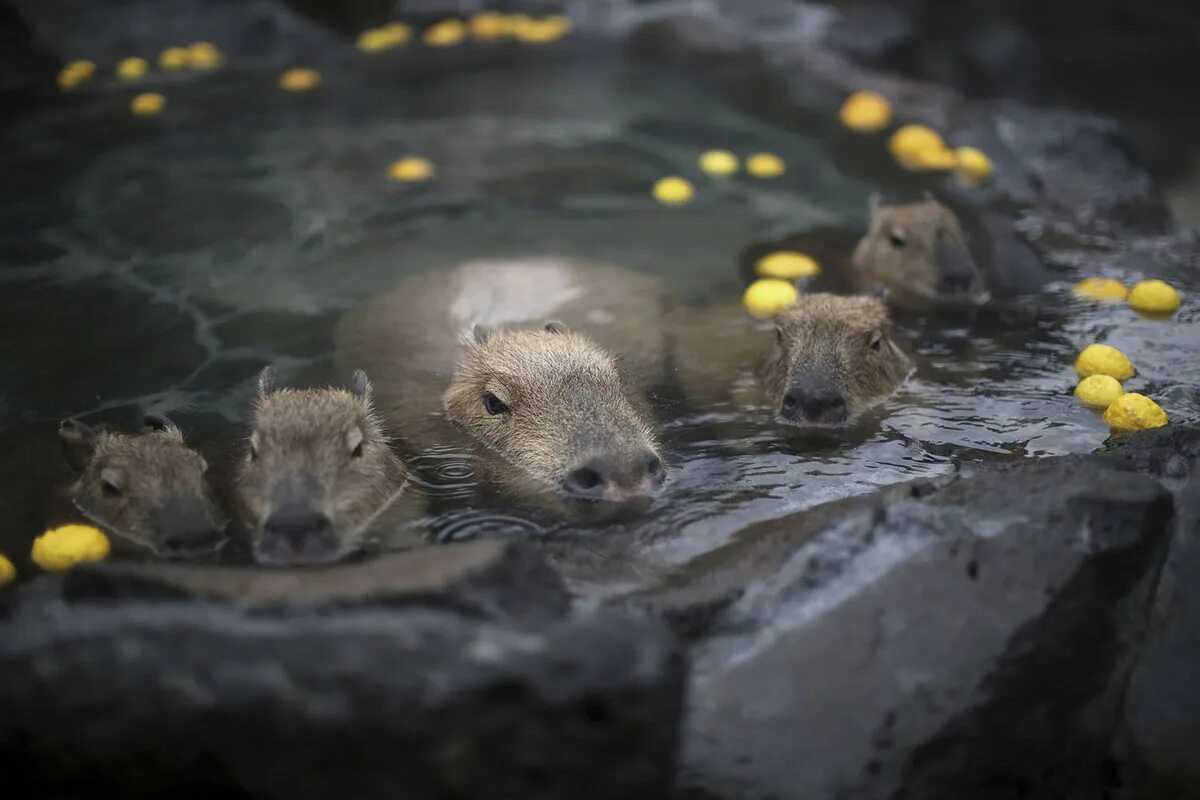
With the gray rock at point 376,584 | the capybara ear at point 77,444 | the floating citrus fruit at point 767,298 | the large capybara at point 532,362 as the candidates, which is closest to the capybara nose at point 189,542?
the gray rock at point 376,584

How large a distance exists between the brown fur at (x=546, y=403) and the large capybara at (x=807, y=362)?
688 mm

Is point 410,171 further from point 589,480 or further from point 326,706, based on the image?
point 326,706

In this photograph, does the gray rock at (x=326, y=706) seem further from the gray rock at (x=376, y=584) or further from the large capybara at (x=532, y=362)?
the large capybara at (x=532, y=362)

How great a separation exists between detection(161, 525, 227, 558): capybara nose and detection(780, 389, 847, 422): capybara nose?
2389 mm

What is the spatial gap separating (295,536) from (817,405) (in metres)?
2.24

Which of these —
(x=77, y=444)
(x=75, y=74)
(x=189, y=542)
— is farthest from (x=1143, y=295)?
(x=75, y=74)

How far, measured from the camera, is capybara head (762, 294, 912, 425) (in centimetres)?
476

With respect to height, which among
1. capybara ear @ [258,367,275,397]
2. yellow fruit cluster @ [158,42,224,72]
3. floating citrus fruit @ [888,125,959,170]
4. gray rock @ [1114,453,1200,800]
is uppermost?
yellow fruit cluster @ [158,42,224,72]

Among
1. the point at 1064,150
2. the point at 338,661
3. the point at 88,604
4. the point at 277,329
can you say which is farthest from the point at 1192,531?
the point at 1064,150

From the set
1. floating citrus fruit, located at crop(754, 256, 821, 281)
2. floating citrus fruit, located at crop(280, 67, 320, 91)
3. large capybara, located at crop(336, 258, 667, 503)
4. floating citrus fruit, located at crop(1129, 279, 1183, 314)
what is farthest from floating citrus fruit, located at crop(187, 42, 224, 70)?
floating citrus fruit, located at crop(1129, 279, 1183, 314)

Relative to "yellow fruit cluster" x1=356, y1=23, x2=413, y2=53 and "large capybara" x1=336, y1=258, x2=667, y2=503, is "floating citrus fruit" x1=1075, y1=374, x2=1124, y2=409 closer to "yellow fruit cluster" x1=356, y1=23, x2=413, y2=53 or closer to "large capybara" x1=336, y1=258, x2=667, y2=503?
"large capybara" x1=336, y1=258, x2=667, y2=503

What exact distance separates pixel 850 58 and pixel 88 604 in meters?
8.63

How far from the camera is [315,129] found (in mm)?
8492

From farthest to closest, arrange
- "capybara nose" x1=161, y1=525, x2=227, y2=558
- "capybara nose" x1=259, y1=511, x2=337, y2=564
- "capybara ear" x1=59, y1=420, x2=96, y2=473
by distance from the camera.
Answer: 1. "capybara ear" x1=59, y1=420, x2=96, y2=473
2. "capybara nose" x1=161, y1=525, x2=227, y2=558
3. "capybara nose" x1=259, y1=511, x2=337, y2=564
